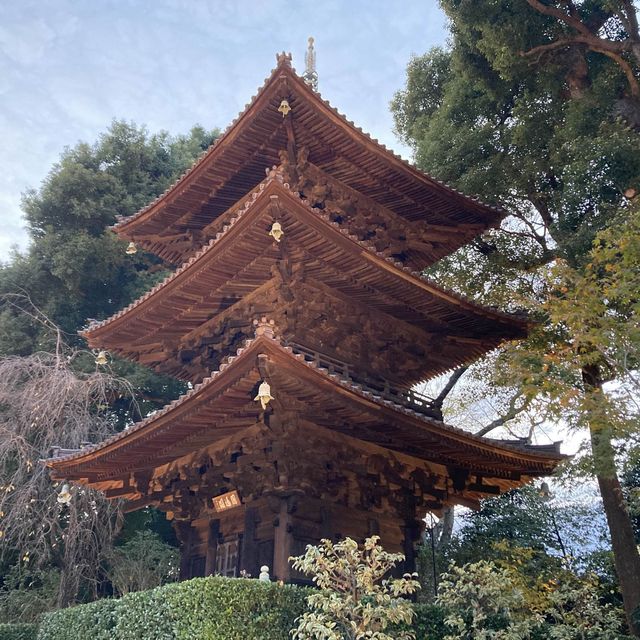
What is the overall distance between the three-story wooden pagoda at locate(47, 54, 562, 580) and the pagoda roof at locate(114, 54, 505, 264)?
36mm

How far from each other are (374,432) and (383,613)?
3.13 m

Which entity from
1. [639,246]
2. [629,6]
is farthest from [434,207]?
[629,6]

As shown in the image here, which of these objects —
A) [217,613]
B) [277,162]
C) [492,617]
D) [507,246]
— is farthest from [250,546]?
[507,246]

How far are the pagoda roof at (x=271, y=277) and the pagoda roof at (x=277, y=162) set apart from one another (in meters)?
0.89

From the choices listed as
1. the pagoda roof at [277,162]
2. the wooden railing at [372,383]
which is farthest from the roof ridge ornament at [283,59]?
the wooden railing at [372,383]

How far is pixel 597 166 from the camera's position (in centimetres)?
1347

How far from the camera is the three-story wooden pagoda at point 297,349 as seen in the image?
9.28 metres

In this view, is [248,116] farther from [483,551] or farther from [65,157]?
[65,157]

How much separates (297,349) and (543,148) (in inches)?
396

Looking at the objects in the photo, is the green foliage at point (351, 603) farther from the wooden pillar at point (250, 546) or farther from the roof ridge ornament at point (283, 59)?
the roof ridge ornament at point (283, 59)

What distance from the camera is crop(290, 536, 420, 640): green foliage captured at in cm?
692

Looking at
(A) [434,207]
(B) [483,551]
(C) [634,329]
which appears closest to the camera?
(C) [634,329]

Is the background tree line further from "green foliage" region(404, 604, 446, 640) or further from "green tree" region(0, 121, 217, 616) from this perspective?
"green foliage" region(404, 604, 446, 640)

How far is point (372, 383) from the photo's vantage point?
11.0 meters
